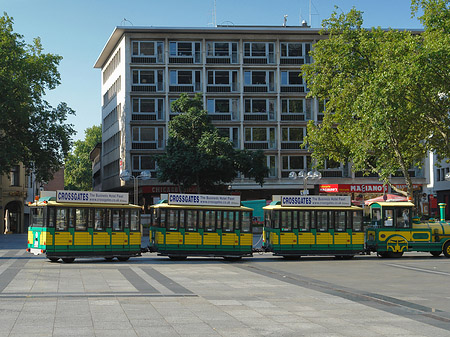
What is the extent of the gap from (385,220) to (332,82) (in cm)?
1670

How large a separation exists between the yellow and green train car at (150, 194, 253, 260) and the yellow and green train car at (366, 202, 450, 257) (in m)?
6.11

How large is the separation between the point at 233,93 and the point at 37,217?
41811 mm

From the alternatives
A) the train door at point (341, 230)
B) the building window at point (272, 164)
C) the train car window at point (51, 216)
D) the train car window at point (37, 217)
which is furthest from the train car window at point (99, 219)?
the building window at point (272, 164)

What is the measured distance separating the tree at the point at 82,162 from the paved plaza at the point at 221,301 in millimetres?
98717

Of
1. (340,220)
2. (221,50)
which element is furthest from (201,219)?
(221,50)

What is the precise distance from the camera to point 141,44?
223ft

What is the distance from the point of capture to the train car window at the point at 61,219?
27031mm

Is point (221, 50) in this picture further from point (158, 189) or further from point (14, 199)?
point (14, 199)

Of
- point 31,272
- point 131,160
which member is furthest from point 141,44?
point 31,272

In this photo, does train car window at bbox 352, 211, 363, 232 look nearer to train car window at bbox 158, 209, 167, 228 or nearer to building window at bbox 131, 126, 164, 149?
train car window at bbox 158, 209, 167, 228

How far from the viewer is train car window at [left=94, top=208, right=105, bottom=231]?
2805cm

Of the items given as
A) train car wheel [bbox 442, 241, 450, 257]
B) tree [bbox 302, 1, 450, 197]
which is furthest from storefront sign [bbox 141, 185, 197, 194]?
train car wheel [bbox 442, 241, 450, 257]

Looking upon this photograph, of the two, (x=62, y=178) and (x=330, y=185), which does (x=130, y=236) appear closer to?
(x=330, y=185)

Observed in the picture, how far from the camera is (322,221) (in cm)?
3092
